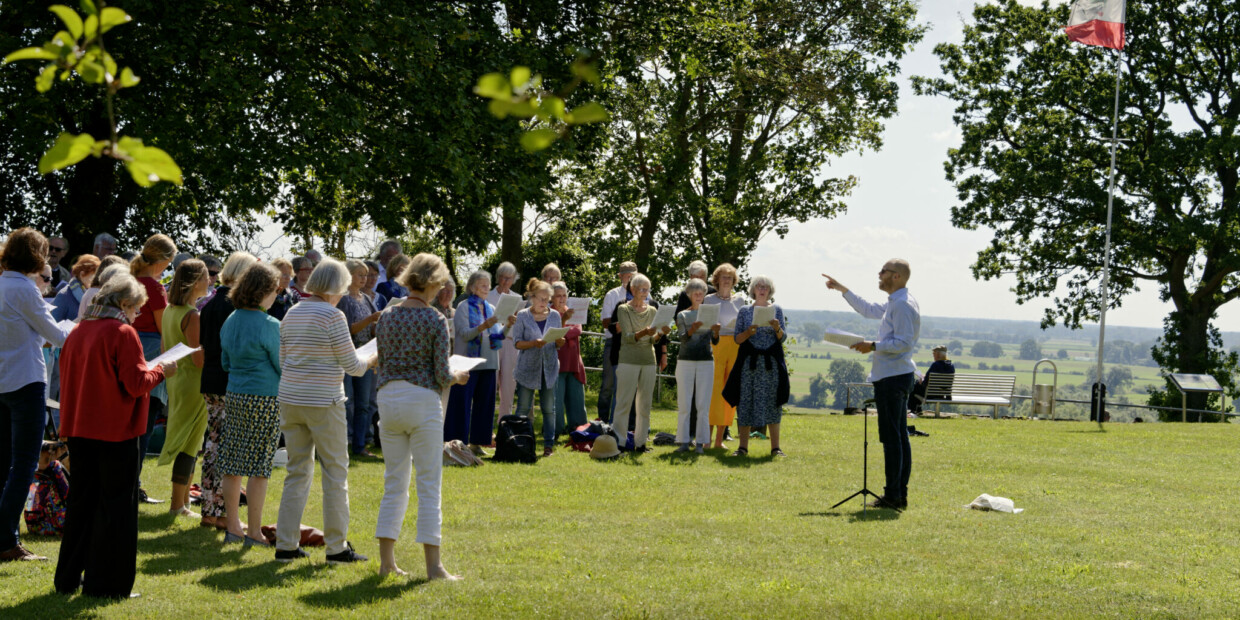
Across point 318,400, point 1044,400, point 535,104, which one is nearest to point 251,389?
point 318,400

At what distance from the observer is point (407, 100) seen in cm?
1573

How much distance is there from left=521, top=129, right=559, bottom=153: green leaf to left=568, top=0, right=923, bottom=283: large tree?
23636mm

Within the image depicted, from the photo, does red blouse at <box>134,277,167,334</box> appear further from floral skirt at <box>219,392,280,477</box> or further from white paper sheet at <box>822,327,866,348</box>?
white paper sheet at <box>822,327,866,348</box>

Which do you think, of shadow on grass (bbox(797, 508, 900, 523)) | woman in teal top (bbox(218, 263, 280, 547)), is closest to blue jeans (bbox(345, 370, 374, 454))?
woman in teal top (bbox(218, 263, 280, 547))

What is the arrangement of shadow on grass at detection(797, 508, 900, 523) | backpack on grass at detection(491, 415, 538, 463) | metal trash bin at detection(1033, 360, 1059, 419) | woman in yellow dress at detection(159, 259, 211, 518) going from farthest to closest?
metal trash bin at detection(1033, 360, 1059, 419)
backpack on grass at detection(491, 415, 538, 463)
shadow on grass at detection(797, 508, 900, 523)
woman in yellow dress at detection(159, 259, 211, 518)

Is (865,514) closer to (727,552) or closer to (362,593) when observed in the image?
(727,552)

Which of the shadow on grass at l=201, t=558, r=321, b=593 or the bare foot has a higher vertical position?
the bare foot

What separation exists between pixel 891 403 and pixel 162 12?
1077 cm

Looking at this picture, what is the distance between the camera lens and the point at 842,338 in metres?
9.26

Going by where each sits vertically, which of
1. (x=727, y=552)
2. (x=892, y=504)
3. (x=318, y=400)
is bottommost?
(x=727, y=552)

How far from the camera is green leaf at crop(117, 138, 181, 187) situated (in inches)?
66.5

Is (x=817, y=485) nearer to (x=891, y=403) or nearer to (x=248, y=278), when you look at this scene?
(x=891, y=403)

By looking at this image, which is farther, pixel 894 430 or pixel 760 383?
pixel 760 383

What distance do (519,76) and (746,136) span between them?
31.1 meters
